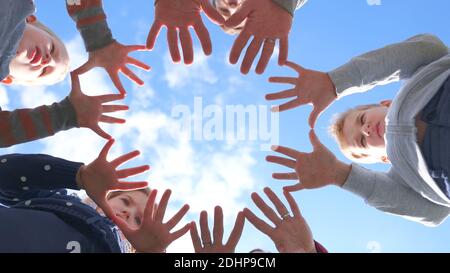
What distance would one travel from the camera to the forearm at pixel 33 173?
1.26 metres

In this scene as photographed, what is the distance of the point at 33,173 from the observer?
127 cm

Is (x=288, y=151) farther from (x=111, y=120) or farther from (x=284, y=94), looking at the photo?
(x=111, y=120)

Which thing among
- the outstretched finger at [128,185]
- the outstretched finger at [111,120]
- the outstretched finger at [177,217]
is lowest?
the outstretched finger at [177,217]

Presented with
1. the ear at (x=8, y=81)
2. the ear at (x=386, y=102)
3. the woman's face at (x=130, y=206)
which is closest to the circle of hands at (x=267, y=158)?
the woman's face at (x=130, y=206)

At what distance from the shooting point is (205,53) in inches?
52.3

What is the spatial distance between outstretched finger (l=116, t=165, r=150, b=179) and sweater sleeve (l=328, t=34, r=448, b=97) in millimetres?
650

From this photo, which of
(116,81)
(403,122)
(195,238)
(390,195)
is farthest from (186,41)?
(390,195)

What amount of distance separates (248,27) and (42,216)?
0.81 meters

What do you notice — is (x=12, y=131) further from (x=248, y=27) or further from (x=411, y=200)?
(x=411, y=200)

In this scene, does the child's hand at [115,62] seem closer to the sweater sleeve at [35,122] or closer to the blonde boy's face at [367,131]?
the sweater sleeve at [35,122]

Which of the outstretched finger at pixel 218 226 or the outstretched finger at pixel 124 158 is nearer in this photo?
the outstretched finger at pixel 218 226

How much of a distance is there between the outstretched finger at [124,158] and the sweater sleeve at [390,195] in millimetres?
678

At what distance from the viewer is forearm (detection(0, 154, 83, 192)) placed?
4.15 feet

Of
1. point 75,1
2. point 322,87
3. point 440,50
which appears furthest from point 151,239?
point 440,50
